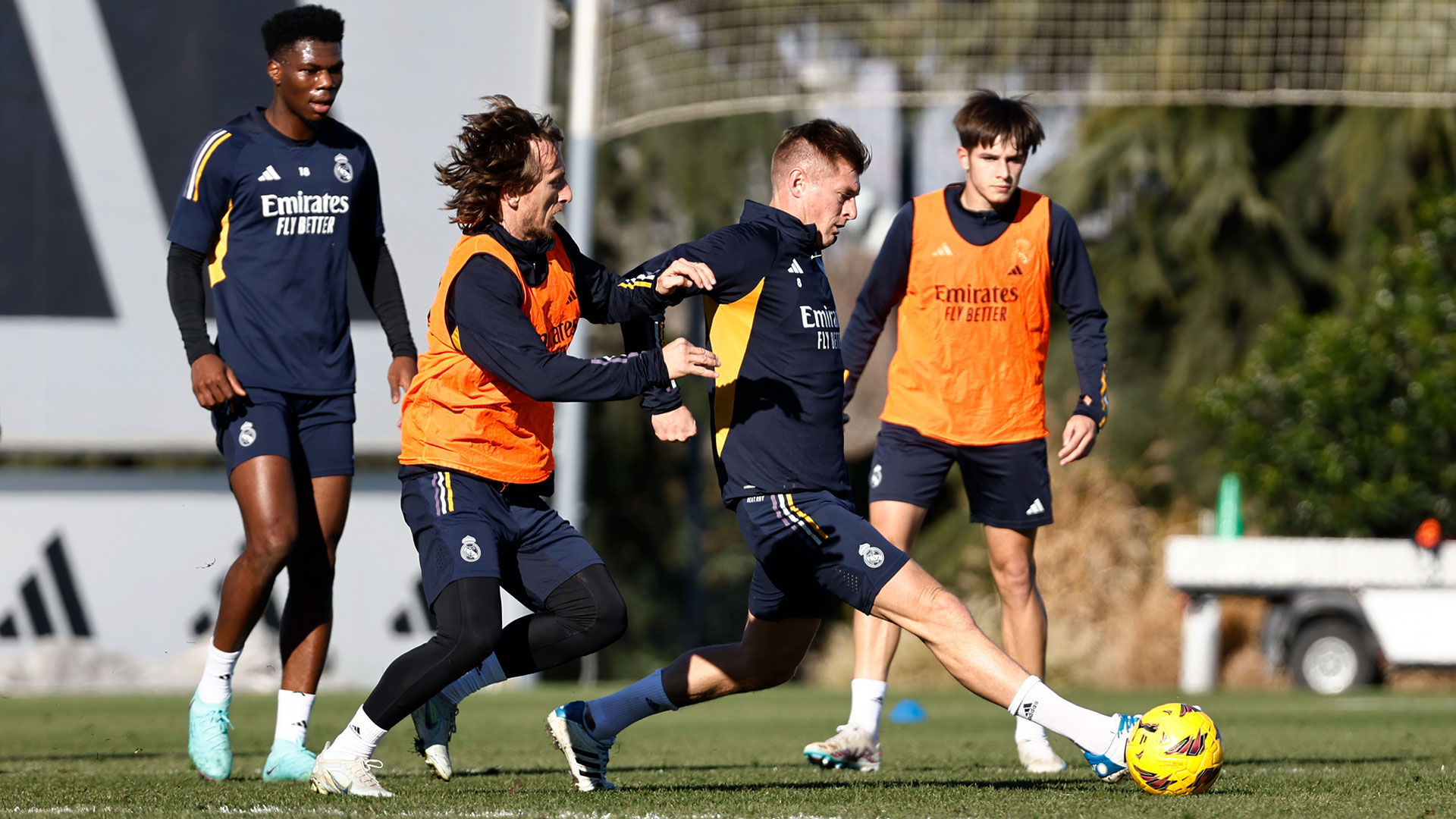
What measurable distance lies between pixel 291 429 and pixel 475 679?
1036mm

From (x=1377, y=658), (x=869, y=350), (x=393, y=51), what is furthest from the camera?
(x=393, y=51)

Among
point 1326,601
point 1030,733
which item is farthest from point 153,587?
point 1030,733

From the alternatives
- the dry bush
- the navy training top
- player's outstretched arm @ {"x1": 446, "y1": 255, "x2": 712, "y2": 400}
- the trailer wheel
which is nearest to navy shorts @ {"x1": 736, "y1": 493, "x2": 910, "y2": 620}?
player's outstretched arm @ {"x1": 446, "y1": 255, "x2": 712, "y2": 400}

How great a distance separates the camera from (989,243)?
628 centimetres

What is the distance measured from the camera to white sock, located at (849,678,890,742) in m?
5.98

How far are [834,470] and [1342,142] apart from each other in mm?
13058

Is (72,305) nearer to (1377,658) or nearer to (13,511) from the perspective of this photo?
(13,511)

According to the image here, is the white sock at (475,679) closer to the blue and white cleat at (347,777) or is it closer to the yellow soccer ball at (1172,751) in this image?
the blue and white cleat at (347,777)

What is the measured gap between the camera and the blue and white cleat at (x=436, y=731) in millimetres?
5336

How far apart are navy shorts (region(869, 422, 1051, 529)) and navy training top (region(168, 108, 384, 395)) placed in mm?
1907

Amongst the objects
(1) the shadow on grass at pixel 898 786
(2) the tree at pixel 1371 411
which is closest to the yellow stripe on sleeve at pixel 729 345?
(1) the shadow on grass at pixel 898 786

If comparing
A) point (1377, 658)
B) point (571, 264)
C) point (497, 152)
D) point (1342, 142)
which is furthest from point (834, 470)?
point (1342, 142)

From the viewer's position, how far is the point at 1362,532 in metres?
14.7

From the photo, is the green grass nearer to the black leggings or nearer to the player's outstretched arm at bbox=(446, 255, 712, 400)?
the black leggings
